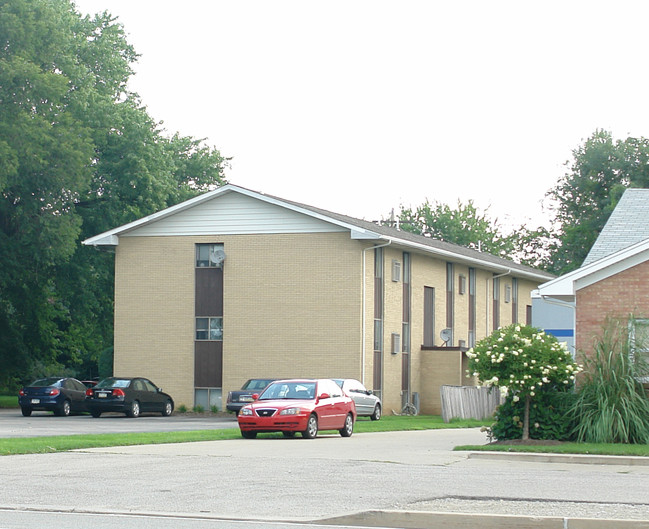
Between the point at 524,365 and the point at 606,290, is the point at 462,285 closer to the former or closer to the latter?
the point at 606,290

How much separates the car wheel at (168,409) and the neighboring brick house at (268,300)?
1.66m

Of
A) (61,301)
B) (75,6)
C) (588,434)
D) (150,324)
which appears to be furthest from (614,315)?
(75,6)

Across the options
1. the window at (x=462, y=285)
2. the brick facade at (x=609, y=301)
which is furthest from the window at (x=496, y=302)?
the brick facade at (x=609, y=301)

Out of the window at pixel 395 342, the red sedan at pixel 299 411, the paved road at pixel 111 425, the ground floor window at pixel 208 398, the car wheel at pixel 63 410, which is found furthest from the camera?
the window at pixel 395 342

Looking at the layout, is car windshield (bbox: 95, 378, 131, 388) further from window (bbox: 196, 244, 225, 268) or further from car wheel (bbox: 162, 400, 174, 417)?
window (bbox: 196, 244, 225, 268)

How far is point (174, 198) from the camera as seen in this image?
185 feet

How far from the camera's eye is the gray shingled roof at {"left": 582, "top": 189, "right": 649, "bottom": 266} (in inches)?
1044

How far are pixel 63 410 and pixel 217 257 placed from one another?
27.6ft

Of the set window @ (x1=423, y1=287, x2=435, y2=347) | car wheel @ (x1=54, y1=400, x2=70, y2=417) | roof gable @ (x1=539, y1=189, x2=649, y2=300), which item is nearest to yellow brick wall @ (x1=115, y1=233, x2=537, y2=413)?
window @ (x1=423, y1=287, x2=435, y2=347)

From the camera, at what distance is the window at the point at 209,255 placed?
1791 inches

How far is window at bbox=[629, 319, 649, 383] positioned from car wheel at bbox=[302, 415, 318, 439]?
8226 mm

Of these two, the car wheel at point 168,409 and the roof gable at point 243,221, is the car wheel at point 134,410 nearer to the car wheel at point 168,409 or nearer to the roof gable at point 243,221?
the car wheel at point 168,409

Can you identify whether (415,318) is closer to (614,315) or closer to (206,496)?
(614,315)

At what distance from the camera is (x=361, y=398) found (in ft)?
125
